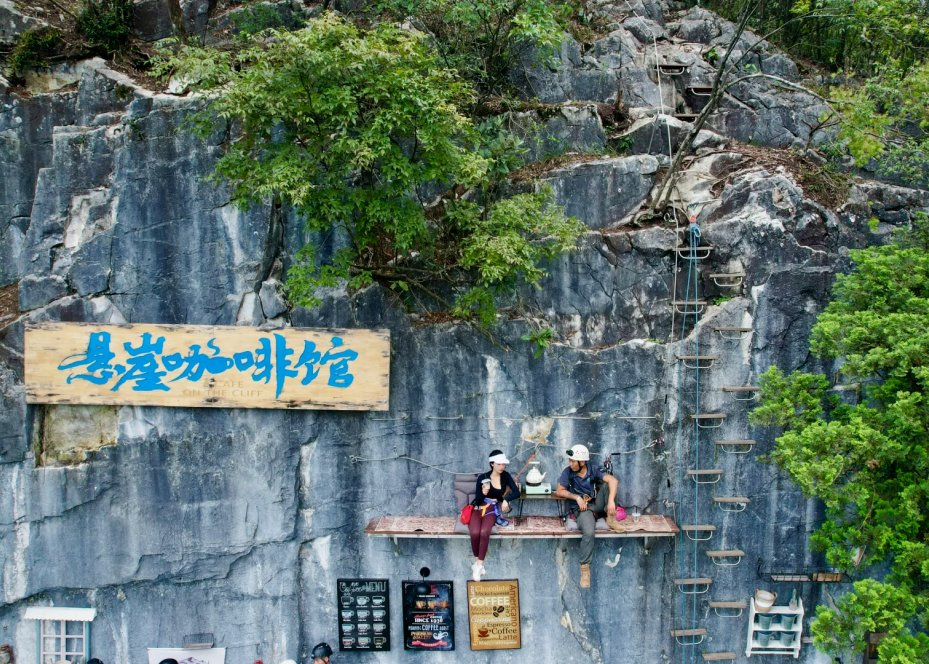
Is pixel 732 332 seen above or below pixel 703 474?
above

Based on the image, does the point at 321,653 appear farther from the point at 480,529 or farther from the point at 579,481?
the point at 579,481

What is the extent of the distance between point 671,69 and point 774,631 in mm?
A: 6477

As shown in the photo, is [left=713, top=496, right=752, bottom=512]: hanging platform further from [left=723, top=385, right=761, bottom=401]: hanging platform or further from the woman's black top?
the woman's black top

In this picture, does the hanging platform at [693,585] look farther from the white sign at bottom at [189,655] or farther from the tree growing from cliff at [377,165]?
the white sign at bottom at [189,655]

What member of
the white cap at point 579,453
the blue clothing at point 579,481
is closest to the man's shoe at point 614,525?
the blue clothing at point 579,481

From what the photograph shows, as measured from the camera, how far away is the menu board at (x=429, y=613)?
628 centimetres

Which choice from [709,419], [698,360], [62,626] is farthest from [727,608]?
[62,626]

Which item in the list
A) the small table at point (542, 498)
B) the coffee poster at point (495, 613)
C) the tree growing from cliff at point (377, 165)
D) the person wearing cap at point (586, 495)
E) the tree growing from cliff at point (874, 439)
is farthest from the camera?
the coffee poster at point (495, 613)

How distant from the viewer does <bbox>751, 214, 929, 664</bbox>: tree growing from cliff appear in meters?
4.82

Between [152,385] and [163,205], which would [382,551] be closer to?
[152,385]

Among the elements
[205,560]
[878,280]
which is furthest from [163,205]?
[878,280]

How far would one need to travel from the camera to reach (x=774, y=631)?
6.18 m

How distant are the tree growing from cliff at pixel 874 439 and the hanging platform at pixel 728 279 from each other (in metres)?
0.85

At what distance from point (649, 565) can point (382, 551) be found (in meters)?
2.65
